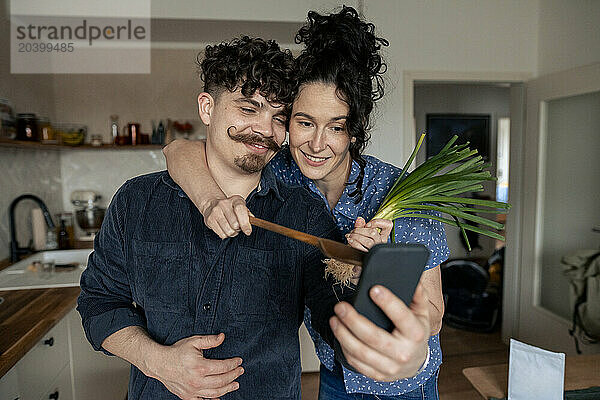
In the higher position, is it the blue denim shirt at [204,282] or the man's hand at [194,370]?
the blue denim shirt at [204,282]

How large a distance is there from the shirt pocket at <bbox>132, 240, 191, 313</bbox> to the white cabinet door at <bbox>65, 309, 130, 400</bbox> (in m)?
1.39

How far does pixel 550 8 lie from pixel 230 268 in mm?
3280

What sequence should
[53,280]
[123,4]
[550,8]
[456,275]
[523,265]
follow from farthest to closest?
[456,275] < [523,265] < [550,8] < [123,4] < [53,280]

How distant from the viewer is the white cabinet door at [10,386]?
159cm

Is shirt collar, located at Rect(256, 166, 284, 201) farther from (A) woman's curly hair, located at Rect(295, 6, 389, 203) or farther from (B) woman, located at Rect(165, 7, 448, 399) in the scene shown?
(A) woman's curly hair, located at Rect(295, 6, 389, 203)

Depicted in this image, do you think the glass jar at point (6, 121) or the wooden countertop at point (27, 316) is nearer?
the wooden countertop at point (27, 316)

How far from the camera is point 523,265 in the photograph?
372cm

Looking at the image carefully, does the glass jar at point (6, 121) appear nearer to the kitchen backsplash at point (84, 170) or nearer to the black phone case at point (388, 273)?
the kitchen backsplash at point (84, 170)

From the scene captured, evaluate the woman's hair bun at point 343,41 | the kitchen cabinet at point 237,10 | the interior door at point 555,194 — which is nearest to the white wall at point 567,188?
the interior door at point 555,194

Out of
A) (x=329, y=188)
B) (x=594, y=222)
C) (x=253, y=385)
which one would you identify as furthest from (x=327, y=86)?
(x=594, y=222)

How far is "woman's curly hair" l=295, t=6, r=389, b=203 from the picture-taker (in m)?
1.32

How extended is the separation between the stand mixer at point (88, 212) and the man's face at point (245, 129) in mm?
2708

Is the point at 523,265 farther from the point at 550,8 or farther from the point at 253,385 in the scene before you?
the point at 253,385

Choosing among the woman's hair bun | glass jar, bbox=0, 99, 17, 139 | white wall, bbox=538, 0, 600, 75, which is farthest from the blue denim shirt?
white wall, bbox=538, 0, 600, 75
